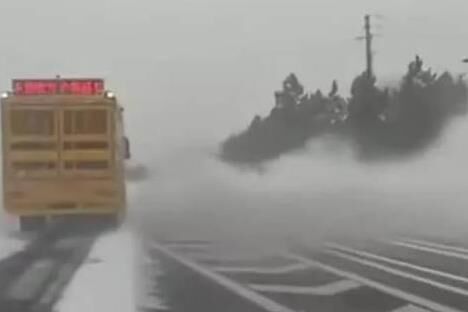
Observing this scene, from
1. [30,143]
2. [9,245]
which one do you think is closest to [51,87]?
[30,143]

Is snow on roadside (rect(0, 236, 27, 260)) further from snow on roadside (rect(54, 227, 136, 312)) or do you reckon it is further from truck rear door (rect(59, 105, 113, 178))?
truck rear door (rect(59, 105, 113, 178))

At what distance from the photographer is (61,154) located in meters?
23.9

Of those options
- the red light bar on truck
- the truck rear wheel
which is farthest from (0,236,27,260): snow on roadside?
the red light bar on truck

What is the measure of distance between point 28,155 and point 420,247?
699 cm

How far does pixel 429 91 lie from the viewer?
27766 mm

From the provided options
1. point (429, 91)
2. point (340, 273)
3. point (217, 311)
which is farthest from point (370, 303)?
point (429, 91)

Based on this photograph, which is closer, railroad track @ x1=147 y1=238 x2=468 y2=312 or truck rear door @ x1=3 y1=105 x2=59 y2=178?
railroad track @ x1=147 y1=238 x2=468 y2=312

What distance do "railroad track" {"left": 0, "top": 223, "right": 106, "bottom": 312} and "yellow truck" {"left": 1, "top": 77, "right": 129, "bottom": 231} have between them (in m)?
0.44

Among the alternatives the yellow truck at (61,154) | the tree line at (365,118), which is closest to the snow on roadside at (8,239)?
the yellow truck at (61,154)

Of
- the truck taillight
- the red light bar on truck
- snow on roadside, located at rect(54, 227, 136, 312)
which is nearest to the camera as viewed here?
snow on roadside, located at rect(54, 227, 136, 312)

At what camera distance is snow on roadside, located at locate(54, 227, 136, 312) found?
12.8m

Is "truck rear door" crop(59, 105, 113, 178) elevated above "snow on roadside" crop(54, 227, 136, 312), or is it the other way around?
"truck rear door" crop(59, 105, 113, 178)

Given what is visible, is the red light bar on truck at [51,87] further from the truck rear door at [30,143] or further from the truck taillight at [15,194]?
the truck taillight at [15,194]

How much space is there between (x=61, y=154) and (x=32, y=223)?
123 cm
